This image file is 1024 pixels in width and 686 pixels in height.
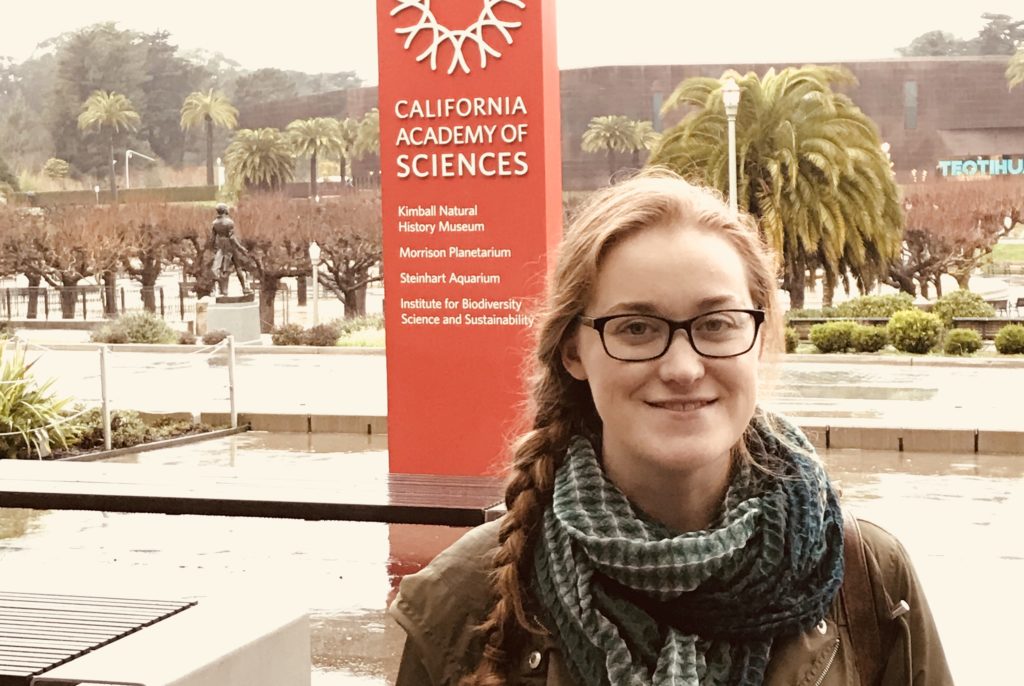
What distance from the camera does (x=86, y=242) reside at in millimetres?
38625

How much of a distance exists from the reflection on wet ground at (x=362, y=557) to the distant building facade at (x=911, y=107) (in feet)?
146

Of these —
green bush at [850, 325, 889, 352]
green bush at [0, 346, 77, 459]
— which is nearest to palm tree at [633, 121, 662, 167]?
green bush at [850, 325, 889, 352]

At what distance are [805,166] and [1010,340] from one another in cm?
760

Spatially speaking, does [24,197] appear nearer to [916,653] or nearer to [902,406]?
[902,406]

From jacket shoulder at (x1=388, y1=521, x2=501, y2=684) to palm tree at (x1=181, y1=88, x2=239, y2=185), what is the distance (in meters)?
61.8

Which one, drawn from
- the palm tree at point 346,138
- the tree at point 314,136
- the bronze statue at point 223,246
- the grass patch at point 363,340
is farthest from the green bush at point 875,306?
the tree at point 314,136

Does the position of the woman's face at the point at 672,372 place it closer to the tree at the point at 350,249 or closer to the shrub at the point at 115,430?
the shrub at the point at 115,430

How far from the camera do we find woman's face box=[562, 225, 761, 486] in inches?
66.2

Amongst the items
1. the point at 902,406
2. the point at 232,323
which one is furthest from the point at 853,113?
the point at 902,406

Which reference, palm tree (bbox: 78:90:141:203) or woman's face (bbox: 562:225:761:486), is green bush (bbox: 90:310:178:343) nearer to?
woman's face (bbox: 562:225:761:486)

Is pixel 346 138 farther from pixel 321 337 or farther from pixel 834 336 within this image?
pixel 834 336

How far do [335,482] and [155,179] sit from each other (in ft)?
194

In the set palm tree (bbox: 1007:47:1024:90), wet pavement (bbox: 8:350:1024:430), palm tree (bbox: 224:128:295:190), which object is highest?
palm tree (bbox: 1007:47:1024:90)

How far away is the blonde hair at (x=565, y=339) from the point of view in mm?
1708
